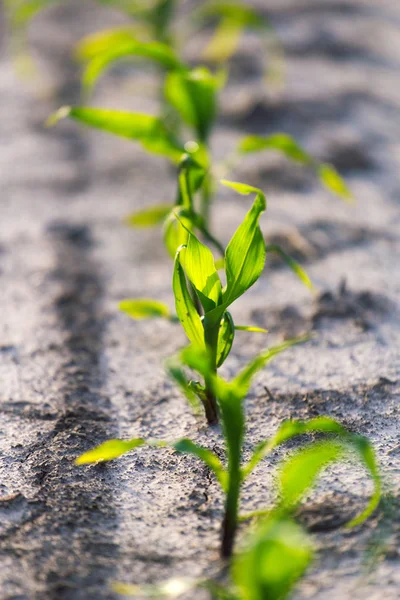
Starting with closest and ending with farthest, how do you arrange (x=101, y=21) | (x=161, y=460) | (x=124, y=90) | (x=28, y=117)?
1. (x=161, y=460)
2. (x=28, y=117)
3. (x=124, y=90)
4. (x=101, y=21)

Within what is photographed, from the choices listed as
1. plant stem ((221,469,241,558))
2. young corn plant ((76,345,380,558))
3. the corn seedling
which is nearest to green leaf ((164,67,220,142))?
young corn plant ((76,345,380,558))

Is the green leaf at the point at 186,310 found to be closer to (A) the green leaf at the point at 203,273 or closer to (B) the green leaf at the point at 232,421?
(A) the green leaf at the point at 203,273

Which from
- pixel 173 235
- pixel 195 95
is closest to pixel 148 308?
pixel 173 235

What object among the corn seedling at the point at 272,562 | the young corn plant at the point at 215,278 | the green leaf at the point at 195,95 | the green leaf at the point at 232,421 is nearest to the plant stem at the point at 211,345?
the young corn plant at the point at 215,278

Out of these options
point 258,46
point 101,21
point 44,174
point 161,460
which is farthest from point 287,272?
point 101,21

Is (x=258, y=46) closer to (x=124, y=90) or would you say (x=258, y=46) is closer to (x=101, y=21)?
(x=124, y=90)

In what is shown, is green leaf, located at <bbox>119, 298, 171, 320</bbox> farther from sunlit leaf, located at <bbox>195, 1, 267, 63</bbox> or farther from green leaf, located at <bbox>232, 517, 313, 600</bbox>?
sunlit leaf, located at <bbox>195, 1, 267, 63</bbox>
